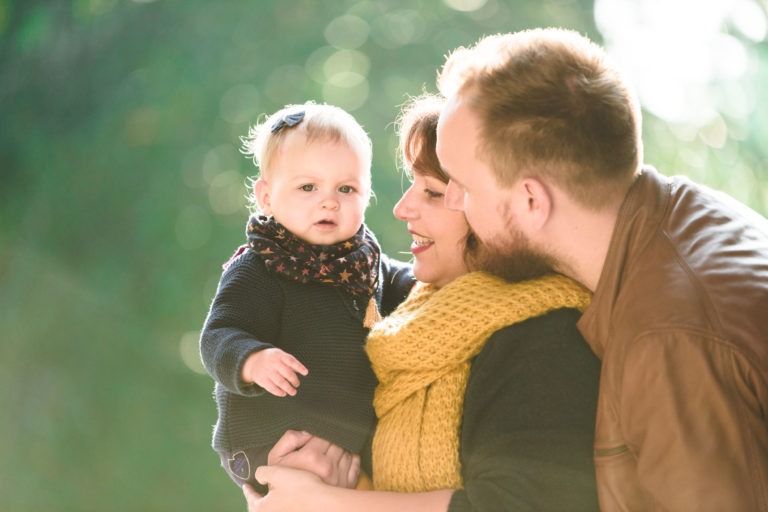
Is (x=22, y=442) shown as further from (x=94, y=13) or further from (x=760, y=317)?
(x=760, y=317)

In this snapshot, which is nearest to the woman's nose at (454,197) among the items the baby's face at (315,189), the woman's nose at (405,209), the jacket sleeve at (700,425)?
the woman's nose at (405,209)

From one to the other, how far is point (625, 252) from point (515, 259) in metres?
0.22

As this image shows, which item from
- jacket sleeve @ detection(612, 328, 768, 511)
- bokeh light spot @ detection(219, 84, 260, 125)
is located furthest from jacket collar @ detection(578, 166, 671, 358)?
bokeh light spot @ detection(219, 84, 260, 125)

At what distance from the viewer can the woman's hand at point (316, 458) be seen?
1696 mm

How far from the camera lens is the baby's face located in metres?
1.84

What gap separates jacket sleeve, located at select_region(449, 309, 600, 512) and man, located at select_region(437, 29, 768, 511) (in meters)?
0.04

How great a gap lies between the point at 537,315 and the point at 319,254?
52cm

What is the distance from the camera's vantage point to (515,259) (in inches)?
64.1

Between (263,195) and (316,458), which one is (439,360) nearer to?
(316,458)

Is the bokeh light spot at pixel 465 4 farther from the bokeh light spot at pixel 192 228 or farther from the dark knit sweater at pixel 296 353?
the dark knit sweater at pixel 296 353

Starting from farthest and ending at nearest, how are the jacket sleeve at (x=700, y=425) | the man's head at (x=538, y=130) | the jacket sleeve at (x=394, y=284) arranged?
the jacket sleeve at (x=394, y=284), the man's head at (x=538, y=130), the jacket sleeve at (x=700, y=425)

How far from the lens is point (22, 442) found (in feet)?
16.9

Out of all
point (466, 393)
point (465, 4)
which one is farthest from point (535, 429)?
point (465, 4)

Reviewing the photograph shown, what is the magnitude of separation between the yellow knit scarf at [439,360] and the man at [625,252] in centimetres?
7
